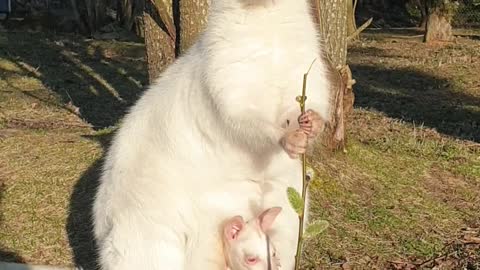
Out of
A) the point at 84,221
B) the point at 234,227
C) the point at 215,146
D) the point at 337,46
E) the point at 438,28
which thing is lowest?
the point at 438,28

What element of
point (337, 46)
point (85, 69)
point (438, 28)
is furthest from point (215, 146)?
point (438, 28)

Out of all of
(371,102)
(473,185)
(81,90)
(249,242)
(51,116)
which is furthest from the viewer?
(81,90)

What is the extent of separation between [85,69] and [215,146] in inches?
302

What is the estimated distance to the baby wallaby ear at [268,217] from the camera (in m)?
2.85

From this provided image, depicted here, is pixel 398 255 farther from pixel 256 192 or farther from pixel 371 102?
pixel 371 102

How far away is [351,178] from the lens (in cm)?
504

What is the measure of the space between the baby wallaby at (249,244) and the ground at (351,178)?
122cm

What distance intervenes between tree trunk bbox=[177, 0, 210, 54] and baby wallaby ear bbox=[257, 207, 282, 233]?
2.18 metres

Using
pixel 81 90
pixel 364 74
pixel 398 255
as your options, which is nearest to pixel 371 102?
pixel 364 74

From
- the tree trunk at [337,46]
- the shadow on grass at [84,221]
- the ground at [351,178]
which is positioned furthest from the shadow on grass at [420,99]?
the shadow on grass at [84,221]

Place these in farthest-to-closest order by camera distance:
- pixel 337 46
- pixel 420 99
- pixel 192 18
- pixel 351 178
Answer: pixel 420 99
pixel 337 46
pixel 351 178
pixel 192 18

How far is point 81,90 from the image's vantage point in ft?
28.7

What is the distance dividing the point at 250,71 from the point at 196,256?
2.36ft

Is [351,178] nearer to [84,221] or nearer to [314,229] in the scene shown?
[84,221]
